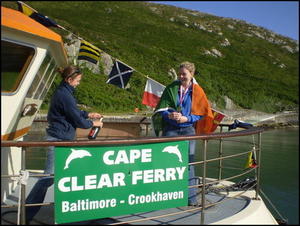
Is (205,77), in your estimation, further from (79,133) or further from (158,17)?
(79,133)

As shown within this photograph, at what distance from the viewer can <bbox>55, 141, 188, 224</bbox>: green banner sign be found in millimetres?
2941

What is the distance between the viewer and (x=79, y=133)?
249 inches

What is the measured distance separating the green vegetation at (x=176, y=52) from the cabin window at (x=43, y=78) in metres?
28.6

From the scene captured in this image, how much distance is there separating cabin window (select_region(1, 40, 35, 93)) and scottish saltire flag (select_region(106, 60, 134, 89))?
12.0 ft

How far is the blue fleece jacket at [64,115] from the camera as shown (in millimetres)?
3441

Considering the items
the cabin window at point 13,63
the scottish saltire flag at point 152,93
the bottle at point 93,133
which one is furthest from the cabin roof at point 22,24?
the scottish saltire flag at point 152,93

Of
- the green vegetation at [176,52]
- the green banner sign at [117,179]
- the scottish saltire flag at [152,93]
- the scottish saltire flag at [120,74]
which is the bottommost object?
the green banner sign at [117,179]

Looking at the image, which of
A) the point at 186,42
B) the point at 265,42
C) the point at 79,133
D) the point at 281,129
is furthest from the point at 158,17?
the point at 79,133

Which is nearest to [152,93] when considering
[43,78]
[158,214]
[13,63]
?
[43,78]

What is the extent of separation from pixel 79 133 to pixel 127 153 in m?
3.43

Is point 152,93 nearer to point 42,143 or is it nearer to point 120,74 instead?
point 120,74

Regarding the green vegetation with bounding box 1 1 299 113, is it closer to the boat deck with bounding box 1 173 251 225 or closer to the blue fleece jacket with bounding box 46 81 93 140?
the boat deck with bounding box 1 173 251 225

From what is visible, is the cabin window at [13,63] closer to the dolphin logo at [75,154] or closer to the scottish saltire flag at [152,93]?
the dolphin logo at [75,154]

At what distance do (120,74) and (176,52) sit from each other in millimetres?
55806
